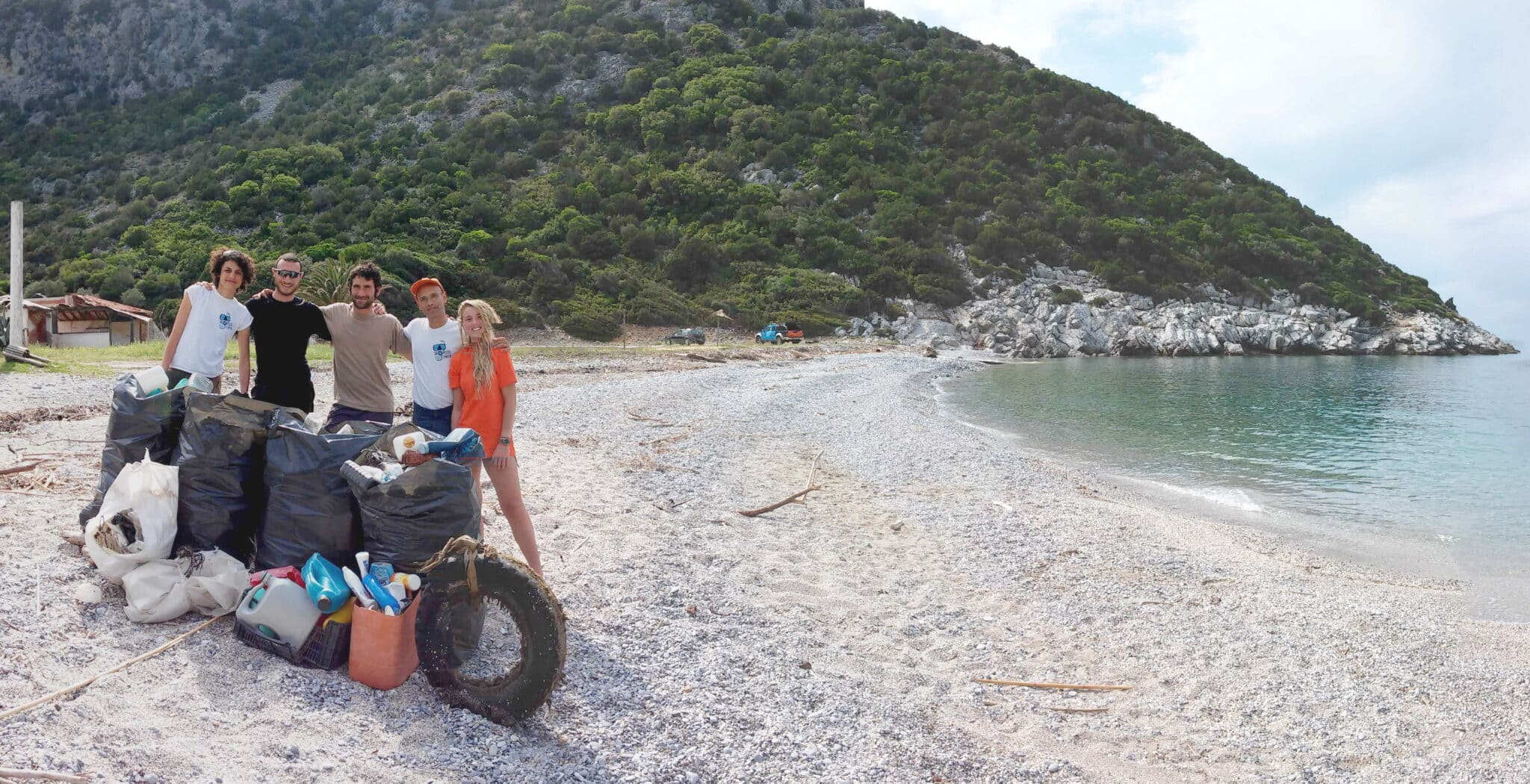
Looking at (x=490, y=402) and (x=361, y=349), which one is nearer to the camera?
(x=490, y=402)

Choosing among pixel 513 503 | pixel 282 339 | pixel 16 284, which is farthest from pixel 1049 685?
pixel 16 284

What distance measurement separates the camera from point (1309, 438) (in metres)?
17.4

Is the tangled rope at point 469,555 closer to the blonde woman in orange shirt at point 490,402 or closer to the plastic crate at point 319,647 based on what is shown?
the plastic crate at point 319,647

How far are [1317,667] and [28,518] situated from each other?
307 inches

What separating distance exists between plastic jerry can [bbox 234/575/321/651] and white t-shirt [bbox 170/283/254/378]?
206 cm

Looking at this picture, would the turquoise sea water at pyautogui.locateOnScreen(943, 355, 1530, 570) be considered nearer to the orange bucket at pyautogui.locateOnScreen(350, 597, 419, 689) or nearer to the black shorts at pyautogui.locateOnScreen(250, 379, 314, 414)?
the orange bucket at pyautogui.locateOnScreen(350, 597, 419, 689)

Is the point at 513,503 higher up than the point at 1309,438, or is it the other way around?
the point at 513,503

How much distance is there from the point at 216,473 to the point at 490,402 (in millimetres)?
1315

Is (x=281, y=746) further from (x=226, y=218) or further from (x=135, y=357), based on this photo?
(x=226, y=218)

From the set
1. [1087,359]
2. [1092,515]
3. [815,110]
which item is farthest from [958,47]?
[1092,515]

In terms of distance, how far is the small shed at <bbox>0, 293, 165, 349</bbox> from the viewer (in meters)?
28.6

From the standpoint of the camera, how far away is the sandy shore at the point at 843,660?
333 centimetres

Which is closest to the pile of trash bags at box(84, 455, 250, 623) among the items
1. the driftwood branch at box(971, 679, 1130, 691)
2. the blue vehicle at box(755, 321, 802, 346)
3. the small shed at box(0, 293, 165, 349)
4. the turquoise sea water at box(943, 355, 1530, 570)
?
the driftwood branch at box(971, 679, 1130, 691)

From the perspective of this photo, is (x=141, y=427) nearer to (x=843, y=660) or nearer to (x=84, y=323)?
(x=843, y=660)
